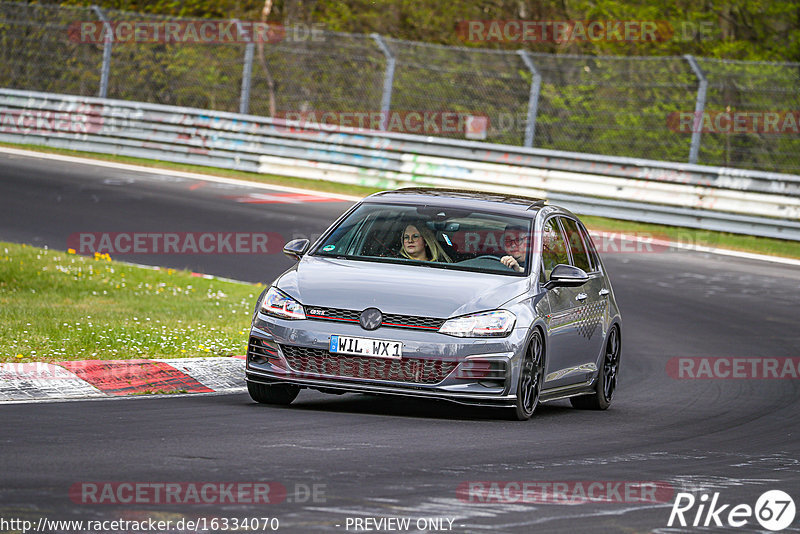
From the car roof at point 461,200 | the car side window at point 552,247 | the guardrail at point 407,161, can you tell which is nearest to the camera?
the car side window at point 552,247

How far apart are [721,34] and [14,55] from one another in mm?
16332

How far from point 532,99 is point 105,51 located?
9182 mm

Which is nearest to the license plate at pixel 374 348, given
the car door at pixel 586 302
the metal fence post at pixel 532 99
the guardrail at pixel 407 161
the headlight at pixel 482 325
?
the headlight at pixel 482 325

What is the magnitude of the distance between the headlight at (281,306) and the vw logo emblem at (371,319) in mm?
398

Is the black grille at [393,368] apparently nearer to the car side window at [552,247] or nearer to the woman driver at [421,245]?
the woman driver at [421,245]

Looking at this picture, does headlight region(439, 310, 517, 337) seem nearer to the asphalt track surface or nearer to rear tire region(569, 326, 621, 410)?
the asphalt track surface

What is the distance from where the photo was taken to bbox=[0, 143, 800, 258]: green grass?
22844 millimetres

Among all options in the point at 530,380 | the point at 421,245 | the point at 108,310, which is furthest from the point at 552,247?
the point at 108,310

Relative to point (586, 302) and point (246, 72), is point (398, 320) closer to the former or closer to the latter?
point (586, 302)

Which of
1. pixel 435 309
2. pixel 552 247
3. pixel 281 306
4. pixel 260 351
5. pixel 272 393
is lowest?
pixel 272 393

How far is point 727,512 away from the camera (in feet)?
22.4

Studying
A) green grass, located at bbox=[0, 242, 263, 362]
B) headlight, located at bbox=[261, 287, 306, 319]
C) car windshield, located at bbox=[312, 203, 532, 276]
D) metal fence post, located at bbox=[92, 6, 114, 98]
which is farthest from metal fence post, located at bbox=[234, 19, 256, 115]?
headlight, located at bbox=[261, 287, 306, 319]

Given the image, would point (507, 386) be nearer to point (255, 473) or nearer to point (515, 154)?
point (255, 473)

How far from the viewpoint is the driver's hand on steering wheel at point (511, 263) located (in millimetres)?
10008
